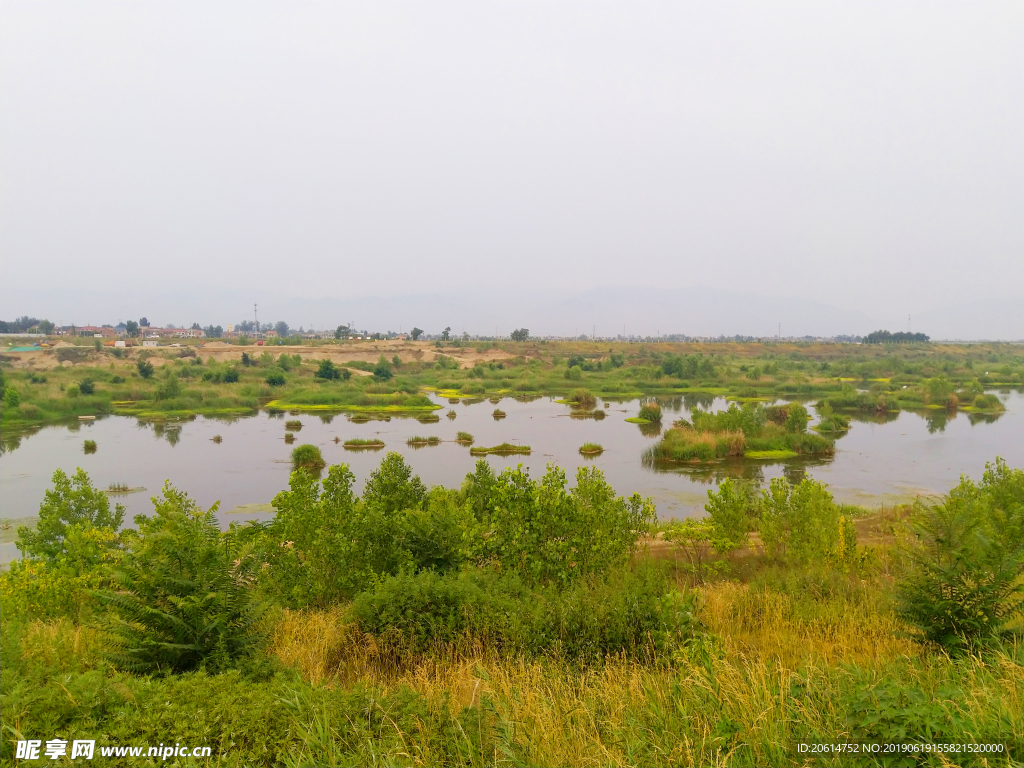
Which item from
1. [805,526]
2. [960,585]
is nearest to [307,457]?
[805,526]

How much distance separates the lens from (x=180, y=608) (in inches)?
184

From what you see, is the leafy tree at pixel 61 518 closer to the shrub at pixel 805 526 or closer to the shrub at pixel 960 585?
the shrub at pixel 960 585

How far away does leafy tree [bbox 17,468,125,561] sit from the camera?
1084cm

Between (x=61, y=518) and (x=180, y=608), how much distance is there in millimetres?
9904

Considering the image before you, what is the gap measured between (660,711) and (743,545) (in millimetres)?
11008

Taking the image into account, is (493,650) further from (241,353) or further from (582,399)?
(241,353)

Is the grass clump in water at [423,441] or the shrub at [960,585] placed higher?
the shrub at [960,585]

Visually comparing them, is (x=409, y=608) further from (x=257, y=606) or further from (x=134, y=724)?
(x=134, y=724)

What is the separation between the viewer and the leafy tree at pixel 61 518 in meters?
10.8

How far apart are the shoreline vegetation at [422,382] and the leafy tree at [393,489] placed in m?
31.1

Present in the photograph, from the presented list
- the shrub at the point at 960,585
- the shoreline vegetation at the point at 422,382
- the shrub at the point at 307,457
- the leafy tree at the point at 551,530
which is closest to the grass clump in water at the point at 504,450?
the shrub at the point at 307,457

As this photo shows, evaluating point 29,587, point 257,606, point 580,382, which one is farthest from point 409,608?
point 580,382

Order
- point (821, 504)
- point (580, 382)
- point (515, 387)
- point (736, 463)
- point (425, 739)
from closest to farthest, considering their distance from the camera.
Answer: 1. point (425, 739)
2. point (821, 504)
3. point (736, 463)
4. point (515, 387)
5. point (580, 382)

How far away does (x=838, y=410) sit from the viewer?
48344 millimetres
